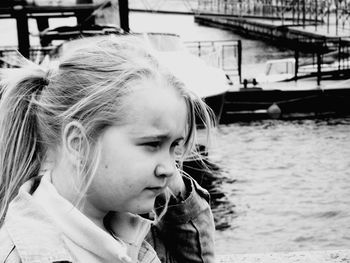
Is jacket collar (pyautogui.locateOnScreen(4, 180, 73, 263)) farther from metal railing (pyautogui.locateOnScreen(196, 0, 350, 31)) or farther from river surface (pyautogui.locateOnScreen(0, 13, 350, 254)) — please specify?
metal railing (pyautogui.locateOnScreen(196, 0, 350, 31))

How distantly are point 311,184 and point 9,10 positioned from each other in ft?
34.2

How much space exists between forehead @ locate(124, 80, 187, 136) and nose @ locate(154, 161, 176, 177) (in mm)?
75

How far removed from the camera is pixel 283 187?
10.5 m

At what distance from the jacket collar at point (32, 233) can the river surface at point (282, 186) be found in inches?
251

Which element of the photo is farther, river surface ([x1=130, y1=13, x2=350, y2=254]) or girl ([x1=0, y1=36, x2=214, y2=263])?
river surface ([x1=130, y1=13, x2=350, y2=254])

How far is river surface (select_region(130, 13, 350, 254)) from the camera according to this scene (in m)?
8.27

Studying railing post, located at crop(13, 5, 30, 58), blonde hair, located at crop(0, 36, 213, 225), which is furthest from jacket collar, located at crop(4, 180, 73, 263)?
railing post, located at crop(13, 5, 30, 58)

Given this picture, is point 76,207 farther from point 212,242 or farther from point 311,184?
point 311,184

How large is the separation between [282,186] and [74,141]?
9.15 meters

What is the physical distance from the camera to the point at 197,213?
2104mm

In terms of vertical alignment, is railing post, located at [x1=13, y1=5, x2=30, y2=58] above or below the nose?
below

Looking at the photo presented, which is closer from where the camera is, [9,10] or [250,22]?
[9,10]

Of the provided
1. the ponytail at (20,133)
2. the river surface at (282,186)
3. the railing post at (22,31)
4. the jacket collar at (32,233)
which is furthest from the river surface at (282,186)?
the jacket collar at (32,233)

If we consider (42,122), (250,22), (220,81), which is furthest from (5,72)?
(250,22)
